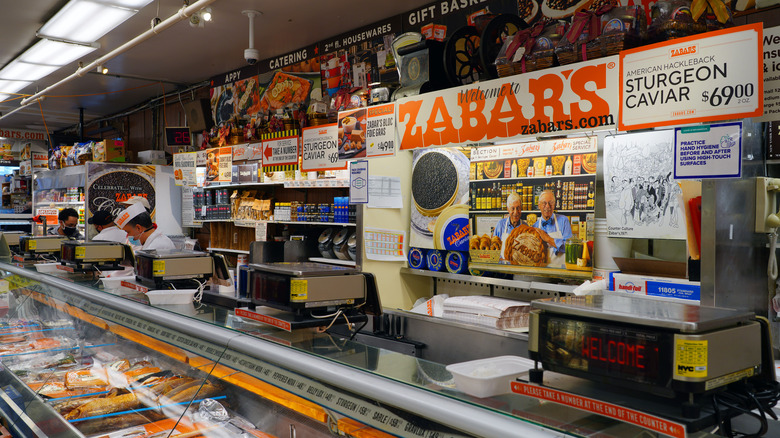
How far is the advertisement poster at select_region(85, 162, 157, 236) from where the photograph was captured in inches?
355

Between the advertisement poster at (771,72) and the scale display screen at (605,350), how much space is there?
1753 millimetres

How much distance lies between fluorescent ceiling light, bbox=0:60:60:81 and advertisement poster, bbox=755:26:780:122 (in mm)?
7175

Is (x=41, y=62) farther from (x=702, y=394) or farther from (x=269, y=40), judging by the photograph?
(x=702, y=394)

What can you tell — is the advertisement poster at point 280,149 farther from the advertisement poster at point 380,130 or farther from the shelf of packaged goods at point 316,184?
the advertisement poster at point 380,130

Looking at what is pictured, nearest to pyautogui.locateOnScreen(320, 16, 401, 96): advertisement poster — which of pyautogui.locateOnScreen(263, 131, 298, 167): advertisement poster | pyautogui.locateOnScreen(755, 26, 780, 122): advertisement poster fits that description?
pyautogui.locateOnScreen(263, 131, 298, 167): advertisement poster

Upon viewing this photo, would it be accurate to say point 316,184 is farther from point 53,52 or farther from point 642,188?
point 642,188

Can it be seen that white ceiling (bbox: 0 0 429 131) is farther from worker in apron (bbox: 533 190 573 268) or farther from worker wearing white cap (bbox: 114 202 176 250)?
worker in apron (bbox: 533 190 573 268)

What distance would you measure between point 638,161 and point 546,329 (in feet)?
8.13

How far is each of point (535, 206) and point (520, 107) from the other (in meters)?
0.85

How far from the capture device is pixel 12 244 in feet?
21.8

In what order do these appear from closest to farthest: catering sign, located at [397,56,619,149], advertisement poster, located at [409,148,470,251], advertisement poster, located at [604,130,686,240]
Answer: catering sign, located at [397,56,619,149]
advertisement poster, located at [604,130,686,240]
advertisement poster, located at [409,148,470,251]

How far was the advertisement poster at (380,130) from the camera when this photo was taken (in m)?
4.18

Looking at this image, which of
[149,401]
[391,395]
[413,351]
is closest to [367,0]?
[413,351]

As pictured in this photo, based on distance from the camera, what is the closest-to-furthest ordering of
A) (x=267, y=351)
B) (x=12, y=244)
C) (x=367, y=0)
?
(x=267, y=351) → (x=367, y=0) → (x=12, y=244)
